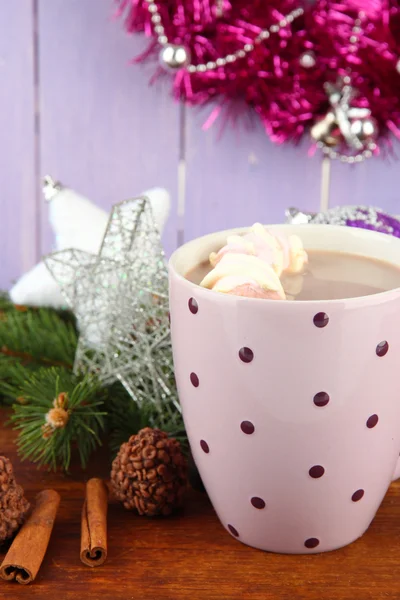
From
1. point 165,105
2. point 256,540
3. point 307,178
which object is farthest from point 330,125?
point 256,540

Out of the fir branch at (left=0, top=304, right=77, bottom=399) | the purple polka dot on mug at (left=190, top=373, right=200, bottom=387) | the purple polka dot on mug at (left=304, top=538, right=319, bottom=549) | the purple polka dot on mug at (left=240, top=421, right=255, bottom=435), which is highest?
the purple polka dot on mug at (left=190, top=373, right=200, bottom=387)

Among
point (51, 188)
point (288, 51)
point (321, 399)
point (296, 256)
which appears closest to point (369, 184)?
point (288, 51)

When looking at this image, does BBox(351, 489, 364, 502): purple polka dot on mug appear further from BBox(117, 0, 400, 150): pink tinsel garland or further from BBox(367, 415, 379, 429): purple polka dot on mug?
BBox(117, 0, 400, 150): pink tinsel garland

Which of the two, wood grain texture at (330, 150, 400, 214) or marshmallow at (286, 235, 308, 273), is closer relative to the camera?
marshmallow at (286, 235, 308, 273)

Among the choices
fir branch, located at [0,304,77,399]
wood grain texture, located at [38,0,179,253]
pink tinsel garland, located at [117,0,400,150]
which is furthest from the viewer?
wood grain texture, located at [38,0,179,253]

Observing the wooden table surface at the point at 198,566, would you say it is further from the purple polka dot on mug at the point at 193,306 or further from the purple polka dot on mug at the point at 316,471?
the purple polka dot on mug at the point at 193,306

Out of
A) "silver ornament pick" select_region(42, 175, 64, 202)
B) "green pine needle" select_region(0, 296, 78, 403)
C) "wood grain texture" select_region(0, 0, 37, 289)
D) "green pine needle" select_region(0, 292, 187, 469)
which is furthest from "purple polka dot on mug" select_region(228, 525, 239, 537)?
"wood grain texture" select_region(0, 0, 37, 289)
